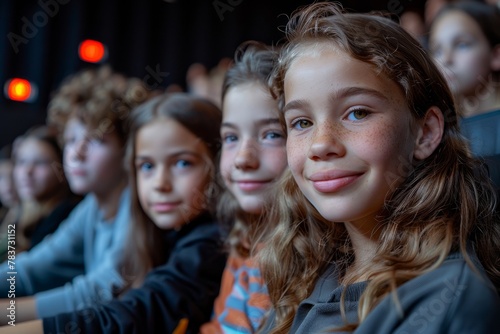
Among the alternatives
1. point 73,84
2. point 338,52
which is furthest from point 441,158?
point 73,84

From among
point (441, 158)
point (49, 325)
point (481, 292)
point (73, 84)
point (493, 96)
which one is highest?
point (73, 84)

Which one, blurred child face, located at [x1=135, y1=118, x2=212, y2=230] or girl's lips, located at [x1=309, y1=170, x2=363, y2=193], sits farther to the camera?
blurred child face, located at [x1=135, y1=118, x2=212, y2=230]

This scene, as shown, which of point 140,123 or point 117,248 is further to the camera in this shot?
point 117,248

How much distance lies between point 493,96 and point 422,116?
33.0 inches

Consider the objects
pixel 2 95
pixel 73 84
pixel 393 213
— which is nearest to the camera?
pixel 393 213

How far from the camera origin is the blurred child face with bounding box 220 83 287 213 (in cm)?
94

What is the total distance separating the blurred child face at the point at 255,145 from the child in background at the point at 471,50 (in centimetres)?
65

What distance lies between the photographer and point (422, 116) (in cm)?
69

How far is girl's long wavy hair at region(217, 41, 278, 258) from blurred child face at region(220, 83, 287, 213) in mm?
23

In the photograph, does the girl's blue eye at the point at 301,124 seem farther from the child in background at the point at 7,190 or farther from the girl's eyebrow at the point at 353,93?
the child in background at the point at 7,190

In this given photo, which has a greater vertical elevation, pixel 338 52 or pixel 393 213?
pixel 338 52

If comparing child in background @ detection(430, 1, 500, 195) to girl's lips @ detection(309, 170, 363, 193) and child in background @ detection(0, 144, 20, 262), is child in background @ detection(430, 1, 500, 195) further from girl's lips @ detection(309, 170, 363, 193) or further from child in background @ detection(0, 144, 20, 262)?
child in background @ detection(0, 144, 20, 262)

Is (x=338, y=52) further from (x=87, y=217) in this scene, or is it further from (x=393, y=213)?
(x=87, y=217)

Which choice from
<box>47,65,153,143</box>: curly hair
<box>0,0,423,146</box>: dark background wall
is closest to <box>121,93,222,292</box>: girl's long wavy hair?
<box>47,65,153,143</box>: curly hair
